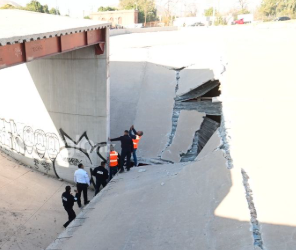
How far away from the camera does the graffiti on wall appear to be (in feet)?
35.0

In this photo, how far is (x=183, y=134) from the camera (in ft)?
35.8

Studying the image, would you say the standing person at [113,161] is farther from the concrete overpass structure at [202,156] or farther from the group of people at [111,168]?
the concrete overpass structure at [202,156]

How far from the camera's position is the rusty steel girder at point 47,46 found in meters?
5.68

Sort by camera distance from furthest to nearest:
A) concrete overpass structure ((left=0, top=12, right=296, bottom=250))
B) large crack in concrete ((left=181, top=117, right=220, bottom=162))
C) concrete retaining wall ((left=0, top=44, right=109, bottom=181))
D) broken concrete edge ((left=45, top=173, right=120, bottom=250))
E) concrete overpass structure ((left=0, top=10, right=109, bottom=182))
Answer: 1. large crack in concrete ((left=181, top=117, right=220, bottom=162))
2. concrete retaining wall ((left=0, top=44, right=109, bottom=181))
3. concrete overpass structure ((left=0, top=10, right=109, bottom=182))
4. broken concrete edge ((left=45, top=173, right=120, bottom=250))
5. concrete overpass structure ((left=0, top=12, right=296, bottom=250))

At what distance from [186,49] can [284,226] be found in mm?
12108

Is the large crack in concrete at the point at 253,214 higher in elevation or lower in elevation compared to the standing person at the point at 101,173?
higher

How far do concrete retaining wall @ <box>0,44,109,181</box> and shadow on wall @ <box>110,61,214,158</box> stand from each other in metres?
1.58

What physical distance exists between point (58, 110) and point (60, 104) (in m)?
0.27

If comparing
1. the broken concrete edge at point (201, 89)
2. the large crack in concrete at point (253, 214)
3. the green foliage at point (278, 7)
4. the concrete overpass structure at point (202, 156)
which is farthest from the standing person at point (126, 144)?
the green foliage at point (278, 7)

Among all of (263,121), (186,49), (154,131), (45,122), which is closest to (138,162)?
(154,131)

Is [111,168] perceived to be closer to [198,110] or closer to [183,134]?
[183,134]

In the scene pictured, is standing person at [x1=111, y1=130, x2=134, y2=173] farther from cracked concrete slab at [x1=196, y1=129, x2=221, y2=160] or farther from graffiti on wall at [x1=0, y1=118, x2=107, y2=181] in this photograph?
cracked concrete slab at [x1=196, y1=129, x2=221, y2=160]

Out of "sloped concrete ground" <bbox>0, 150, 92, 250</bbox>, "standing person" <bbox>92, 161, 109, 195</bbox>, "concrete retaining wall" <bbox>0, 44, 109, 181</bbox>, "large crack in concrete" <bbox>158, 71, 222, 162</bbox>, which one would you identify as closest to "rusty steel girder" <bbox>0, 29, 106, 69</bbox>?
"concrete retaining wall" <bbox>0, 44, 109, 181</bbox>

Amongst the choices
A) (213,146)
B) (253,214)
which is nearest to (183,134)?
(213,146)
